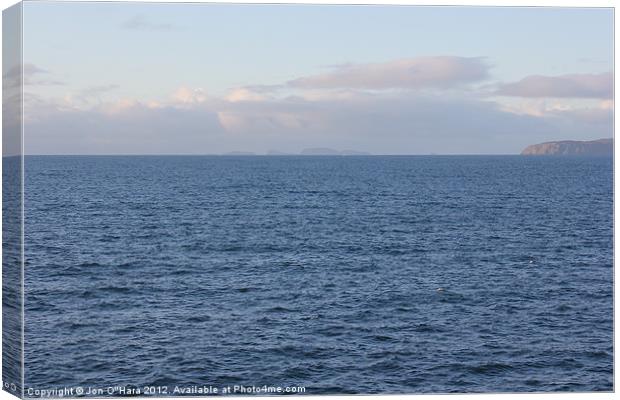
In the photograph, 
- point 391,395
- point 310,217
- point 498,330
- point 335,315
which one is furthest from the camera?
point 310,217

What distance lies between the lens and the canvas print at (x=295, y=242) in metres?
40.2

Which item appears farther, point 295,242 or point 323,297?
point 295,242

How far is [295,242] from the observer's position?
245ft

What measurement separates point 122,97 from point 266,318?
80.9 feet

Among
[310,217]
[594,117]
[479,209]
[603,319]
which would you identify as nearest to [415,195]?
[479,209]

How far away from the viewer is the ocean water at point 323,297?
135 feet

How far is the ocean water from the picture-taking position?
4103 centimetres

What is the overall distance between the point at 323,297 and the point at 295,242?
2125 centimetres

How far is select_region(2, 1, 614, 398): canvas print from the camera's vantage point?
132 ft

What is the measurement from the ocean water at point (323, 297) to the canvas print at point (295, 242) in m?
0.20

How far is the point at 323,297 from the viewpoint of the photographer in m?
53.7

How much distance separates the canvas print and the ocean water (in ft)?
0.66

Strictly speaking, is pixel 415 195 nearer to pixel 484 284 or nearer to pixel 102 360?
pixel 484 284

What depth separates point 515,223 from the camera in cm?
8500
